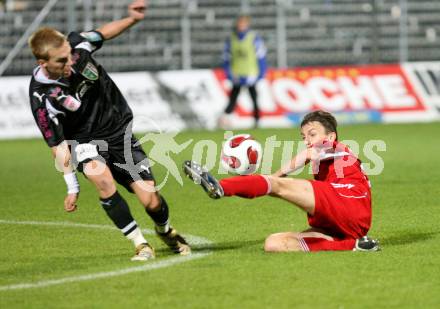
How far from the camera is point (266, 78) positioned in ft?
76.6

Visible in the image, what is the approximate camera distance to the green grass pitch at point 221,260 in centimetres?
626

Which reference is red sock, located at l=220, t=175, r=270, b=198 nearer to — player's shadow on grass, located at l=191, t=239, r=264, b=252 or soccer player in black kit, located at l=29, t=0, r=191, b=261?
soccer player in black kit, located at l=29, t=0, r=191, b=261

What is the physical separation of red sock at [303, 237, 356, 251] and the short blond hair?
2343 millimetres

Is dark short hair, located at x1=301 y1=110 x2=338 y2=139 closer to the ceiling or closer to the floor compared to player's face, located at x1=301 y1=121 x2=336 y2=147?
closer to the ceiling

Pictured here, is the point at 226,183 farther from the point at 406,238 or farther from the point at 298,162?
the point at 406,238

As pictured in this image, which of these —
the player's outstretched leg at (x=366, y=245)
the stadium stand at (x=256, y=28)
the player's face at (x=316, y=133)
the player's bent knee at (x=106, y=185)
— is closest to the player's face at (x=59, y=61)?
the player's bent knee at (x=106, y=185)

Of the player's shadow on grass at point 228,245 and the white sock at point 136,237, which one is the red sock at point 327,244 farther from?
the white sock at point 136,237

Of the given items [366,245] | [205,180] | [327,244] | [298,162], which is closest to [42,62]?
[205,180]

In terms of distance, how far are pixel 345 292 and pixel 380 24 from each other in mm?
21671

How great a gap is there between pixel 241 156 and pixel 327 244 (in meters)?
0.99

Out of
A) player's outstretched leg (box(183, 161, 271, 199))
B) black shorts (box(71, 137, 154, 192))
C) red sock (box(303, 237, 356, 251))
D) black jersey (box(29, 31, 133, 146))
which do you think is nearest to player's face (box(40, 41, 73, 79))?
black jersey (box(29, 31, 133, 146))

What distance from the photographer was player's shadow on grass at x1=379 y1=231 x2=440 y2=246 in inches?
328

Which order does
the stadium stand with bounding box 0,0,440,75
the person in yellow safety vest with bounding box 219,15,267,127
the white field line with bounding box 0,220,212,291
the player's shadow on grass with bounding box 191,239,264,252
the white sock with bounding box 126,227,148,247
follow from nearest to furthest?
the white field line with bounding box 0,220,212,291, the white sock with bounding box 126,227,148,247, the player's shadow on grass with bounding box 191,239,264,252, the person in yellow safety vest with bounding box 219,15,267,127, the stadium stand with bounding box 0,0,440,75

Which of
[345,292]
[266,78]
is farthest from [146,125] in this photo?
[345,292]
